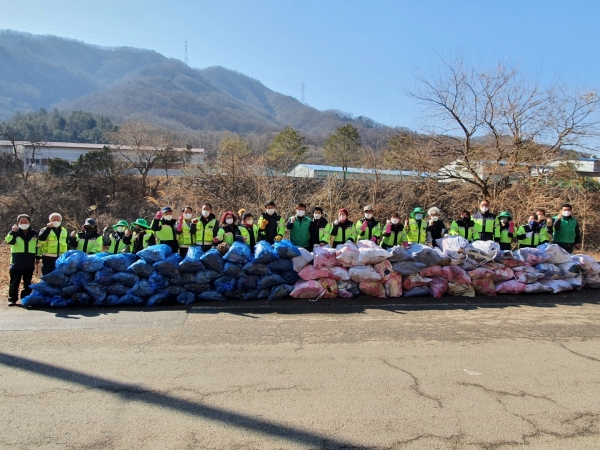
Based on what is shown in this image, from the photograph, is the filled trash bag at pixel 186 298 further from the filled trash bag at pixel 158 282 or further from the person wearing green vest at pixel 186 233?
the person wearing green vest at pixel 186 233

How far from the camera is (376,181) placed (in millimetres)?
17594

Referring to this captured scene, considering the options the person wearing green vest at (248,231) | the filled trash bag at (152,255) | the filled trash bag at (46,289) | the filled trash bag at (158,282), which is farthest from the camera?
the person wearing green vest at (248,231)

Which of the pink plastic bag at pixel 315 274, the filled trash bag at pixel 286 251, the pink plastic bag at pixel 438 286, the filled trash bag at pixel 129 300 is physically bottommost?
the filled trash bag at pixel 129 300

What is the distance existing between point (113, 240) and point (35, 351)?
3.54m

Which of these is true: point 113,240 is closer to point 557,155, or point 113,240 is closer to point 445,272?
point 445,272

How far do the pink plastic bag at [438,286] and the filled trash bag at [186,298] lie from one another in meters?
4.05

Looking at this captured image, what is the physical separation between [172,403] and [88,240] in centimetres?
536

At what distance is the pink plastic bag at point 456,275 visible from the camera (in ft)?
23.6

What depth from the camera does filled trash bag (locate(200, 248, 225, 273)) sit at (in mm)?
6773

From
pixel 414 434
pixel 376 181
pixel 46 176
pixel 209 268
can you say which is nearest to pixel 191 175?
pixel 376 181

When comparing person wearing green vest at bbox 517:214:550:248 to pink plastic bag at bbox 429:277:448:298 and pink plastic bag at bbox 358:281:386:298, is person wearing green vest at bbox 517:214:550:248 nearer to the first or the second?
pink plastic bag at bbox 429:277:448:298

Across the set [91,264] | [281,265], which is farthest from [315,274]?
[91,264]

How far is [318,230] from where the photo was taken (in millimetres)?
8344

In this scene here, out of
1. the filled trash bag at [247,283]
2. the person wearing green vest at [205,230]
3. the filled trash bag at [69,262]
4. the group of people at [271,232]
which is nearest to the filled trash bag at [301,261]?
the filled trash bag at [247,283]
